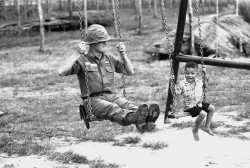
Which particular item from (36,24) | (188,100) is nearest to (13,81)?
(188,100)

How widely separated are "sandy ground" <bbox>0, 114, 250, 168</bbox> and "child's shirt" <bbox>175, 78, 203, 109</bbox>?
104 centimetres

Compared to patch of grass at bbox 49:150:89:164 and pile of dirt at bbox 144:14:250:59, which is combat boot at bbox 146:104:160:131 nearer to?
patch of grass at bbox 49:150:89:164

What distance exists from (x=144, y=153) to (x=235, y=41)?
12.6 metres

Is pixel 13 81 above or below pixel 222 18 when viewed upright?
below

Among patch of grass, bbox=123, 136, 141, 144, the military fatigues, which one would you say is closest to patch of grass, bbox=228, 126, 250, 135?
patch of grass, bbox=123, 136, 141, 144

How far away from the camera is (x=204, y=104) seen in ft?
18.1

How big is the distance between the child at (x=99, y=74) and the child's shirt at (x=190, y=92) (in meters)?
0.72

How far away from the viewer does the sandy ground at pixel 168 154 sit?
20.6 ft

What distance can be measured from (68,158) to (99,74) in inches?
72.4

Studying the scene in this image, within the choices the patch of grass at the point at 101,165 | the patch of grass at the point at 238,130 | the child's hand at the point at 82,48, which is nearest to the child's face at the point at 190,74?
the child's hand at the point at 82,48

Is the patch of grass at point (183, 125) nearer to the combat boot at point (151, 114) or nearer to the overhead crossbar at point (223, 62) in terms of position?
the overhead crossbar at point (223, 62)

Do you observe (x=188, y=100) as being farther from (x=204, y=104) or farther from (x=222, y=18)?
(x=222, y=18)

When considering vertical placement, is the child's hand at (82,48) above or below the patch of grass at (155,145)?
above

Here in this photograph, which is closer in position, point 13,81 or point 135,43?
point 13,81
